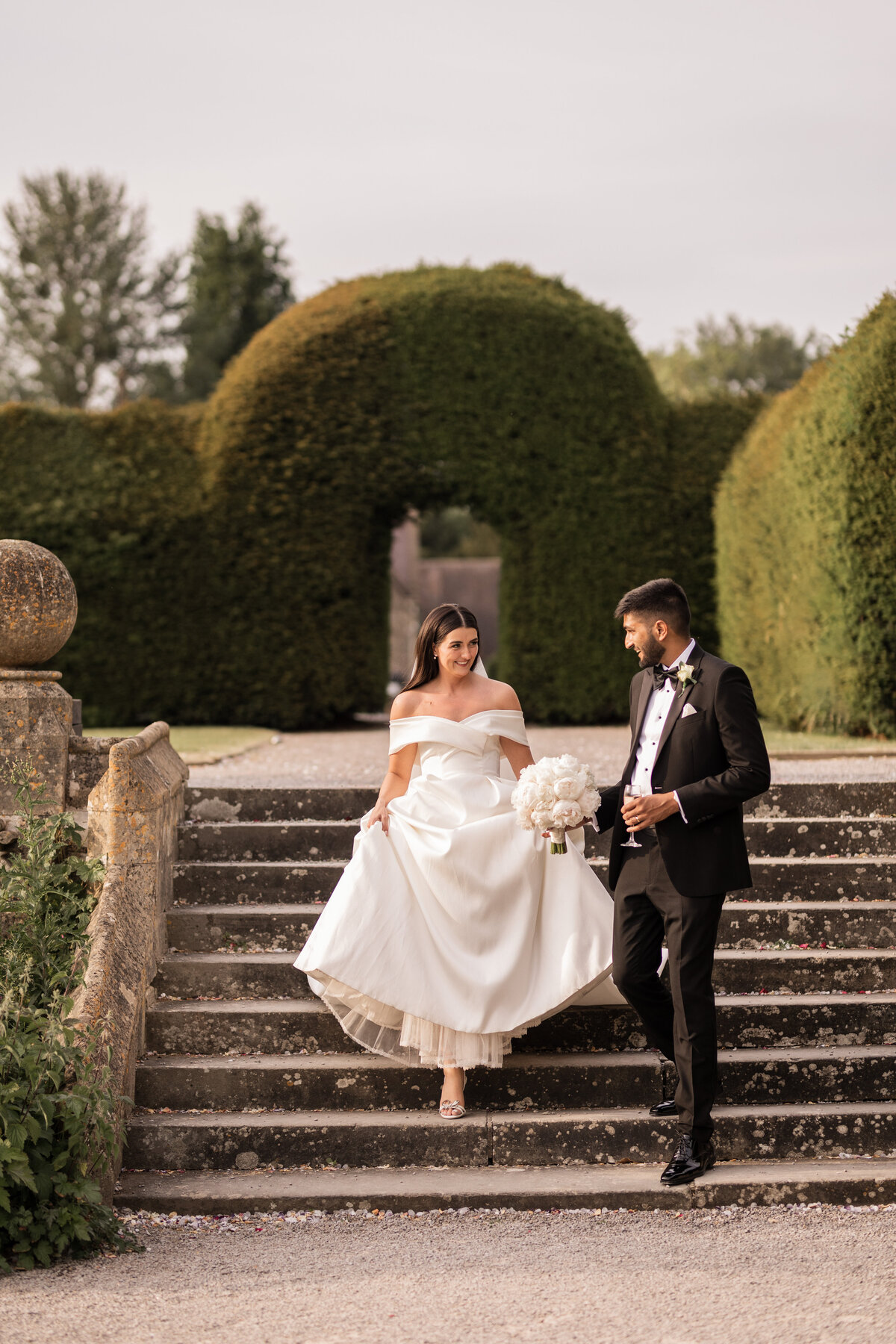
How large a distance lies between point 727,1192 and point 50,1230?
208 centimetres

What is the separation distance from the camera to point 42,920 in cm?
462

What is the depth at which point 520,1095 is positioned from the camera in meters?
4.20

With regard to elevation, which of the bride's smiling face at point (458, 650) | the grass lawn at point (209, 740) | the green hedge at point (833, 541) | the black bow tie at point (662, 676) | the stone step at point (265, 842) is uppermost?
the green hedge at point (833, 541)

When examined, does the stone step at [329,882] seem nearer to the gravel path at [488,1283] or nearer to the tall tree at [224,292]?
the gravel path at [488,1283]

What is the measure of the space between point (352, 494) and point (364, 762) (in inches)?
199

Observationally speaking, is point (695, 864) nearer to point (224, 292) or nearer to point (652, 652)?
point (652, 652)

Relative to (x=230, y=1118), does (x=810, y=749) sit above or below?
above

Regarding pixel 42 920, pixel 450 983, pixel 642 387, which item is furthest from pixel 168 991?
pixel 642 387

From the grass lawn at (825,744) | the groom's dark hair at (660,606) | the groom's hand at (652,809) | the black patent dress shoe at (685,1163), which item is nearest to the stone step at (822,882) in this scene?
the black patent dress shoe at (685,1163)

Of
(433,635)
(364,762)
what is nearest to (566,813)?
(433,635)

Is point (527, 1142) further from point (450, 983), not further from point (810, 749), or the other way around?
point (810, 749)

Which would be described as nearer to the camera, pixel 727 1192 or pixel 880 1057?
pixel 727 1192

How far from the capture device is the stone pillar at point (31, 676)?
5.08m

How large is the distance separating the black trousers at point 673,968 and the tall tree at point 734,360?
39.9 metres
